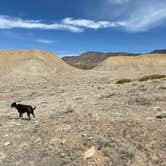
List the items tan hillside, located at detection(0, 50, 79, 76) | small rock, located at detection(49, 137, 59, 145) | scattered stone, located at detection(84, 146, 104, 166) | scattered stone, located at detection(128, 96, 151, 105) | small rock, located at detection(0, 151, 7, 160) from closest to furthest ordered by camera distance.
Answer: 1. scattered stone, located at detection(84, 146, 104, 166)
2. small rock, located at detection(0, 151, 7, 160)
3. small rock, located at detection(49, 137, 59, 145)
4. scattered stone, located at detection(128, 96, 151, 105)
5. tan hillside, located at detection(0, 50, 79, 76)

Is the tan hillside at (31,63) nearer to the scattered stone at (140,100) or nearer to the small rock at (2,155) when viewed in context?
the scattered stone at (140,100)

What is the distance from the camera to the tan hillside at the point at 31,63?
66.3 m

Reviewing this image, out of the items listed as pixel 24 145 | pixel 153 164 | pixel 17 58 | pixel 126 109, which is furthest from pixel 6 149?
pixel 17 58

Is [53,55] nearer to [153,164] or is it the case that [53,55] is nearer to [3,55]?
[3,55]

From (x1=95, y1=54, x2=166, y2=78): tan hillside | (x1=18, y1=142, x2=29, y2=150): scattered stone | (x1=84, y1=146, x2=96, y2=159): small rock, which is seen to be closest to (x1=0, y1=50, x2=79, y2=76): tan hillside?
(x1=95, y1=54, x2=166, y2=78): tan hillside

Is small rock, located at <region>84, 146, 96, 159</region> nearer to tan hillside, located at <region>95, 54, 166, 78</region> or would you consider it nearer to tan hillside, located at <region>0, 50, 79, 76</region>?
tan hillside, located at <region>0, 50, 79, 76</region>

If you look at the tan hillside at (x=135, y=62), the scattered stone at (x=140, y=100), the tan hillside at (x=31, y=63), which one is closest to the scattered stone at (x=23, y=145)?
the scattered stone at (x=140, y=100)

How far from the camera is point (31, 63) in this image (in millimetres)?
71062

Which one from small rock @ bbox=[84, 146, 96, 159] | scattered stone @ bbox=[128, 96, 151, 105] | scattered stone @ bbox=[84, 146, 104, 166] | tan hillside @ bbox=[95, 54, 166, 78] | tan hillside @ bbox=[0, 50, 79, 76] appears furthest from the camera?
tan hillside @ bbox=[95, 54, 166, 78]

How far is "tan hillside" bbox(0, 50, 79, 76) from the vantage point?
2609 inches

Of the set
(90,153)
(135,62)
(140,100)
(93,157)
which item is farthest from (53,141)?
(135,62)

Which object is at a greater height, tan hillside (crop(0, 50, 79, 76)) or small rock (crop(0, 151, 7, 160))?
tan hillside (crop(0, 50, 79, 76))

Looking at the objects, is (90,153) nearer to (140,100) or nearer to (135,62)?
(140,100)

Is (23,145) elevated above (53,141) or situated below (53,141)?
below
